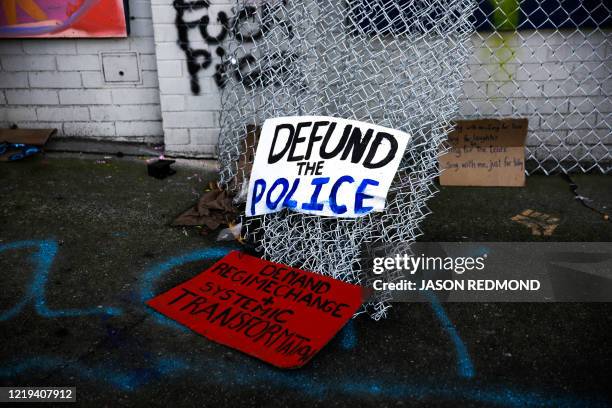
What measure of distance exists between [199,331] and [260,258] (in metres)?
0.62

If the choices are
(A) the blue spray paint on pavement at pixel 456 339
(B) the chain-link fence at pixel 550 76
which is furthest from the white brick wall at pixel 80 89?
(A) the blue spray paint on pavement at pixel 456 339

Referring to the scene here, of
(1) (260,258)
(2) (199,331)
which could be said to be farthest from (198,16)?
(2) (199,331)

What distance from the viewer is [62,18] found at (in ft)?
13.1

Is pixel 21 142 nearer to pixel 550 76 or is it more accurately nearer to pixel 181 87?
pixel 181 87

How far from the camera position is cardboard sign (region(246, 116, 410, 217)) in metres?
2.45

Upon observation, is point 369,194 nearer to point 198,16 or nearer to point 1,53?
point 198,16

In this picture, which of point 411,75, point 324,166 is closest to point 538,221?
point 411,75

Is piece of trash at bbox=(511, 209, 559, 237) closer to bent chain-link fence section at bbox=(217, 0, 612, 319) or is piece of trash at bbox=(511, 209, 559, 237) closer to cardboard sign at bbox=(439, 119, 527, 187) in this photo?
cardboard sign at bbox=(439, 119, 527, 187)

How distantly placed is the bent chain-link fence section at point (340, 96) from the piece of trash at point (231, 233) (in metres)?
0.05

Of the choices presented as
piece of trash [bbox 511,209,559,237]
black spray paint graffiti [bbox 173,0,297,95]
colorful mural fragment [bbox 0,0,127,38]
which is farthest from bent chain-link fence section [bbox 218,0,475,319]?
colorful mural fragment [bbox 0,0,127,38]

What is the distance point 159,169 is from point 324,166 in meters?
1.66

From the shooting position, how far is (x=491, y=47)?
153 inches

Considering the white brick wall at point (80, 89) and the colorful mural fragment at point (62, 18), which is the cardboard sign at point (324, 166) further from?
the colorful mural fragment at point (62, 18)

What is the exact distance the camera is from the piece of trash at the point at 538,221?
3.22 meters
